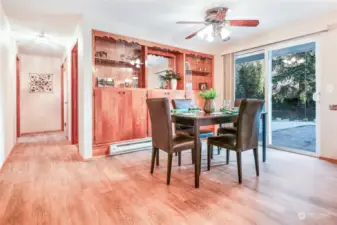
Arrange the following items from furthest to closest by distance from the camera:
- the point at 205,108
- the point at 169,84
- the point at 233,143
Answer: the point at 169,84 → the point at 205,108 → the point at 233,143

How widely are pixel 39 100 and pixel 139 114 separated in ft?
12.2

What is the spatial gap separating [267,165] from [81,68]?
326 centimetres

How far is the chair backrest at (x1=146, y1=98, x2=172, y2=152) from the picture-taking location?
217cm

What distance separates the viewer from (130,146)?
3.60m

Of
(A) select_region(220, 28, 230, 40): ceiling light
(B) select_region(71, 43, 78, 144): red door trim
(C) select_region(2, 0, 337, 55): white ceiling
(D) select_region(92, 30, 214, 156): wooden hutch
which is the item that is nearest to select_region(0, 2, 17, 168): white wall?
(C) select_region(2, 0, 337, 55): white ceiling

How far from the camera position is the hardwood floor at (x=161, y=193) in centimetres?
158

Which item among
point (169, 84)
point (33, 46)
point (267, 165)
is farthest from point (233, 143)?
point (33, 46)

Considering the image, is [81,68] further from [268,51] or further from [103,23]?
[268,51]

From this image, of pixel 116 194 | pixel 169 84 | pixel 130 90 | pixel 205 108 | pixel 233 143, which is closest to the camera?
pixel 116 194

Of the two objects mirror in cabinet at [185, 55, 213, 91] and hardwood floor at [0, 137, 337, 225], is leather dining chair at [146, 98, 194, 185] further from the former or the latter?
mirror in cabinet at [185, 55, 213, 91]

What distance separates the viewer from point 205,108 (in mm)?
2805

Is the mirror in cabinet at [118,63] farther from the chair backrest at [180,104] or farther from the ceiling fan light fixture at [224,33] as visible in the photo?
the ceiling fan light fixture at [224,33]

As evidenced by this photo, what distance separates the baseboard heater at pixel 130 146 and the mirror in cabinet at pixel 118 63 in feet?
3.69

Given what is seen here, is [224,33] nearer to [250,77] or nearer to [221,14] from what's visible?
[221,14]
